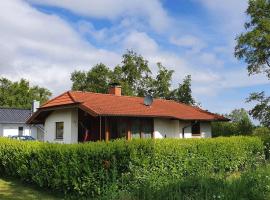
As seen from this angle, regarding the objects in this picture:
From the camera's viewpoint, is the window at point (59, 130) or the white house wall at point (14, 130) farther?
the white house wall at point (14, 130)

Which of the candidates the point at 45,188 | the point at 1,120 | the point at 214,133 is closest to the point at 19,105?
the point at 1,120

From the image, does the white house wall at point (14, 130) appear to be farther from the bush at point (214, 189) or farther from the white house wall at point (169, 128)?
the bush at point (214, 189)

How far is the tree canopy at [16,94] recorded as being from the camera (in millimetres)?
75250

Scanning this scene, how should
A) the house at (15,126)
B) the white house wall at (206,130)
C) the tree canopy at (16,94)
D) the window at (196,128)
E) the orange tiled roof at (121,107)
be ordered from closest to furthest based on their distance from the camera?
the orange tiled roof at (121,107)
the window at (196,128)
the white house wall at (206,130)
the house at (15,126)
the tree canopy at (16,94)

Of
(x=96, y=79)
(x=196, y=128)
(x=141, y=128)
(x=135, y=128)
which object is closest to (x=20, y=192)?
(x=135, y=128)

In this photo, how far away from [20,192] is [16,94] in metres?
64.6

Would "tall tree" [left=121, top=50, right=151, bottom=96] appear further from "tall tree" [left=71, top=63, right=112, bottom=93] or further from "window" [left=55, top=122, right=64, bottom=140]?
"window" [left=55, top=122, right=64, bottom=140]

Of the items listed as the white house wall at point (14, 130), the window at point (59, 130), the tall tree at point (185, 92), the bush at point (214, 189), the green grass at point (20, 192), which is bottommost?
the green grass at point (20, 192)

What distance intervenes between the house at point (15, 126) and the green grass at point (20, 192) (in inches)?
1627

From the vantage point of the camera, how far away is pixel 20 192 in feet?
48.5

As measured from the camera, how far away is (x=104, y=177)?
1244 cm

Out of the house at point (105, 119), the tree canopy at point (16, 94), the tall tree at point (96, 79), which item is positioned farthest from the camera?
the tree canopy at point (16, 94)

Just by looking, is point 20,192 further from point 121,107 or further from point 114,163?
point 121,107

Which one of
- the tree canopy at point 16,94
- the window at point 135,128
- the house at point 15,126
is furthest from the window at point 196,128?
the tree canopy at point 16,94
